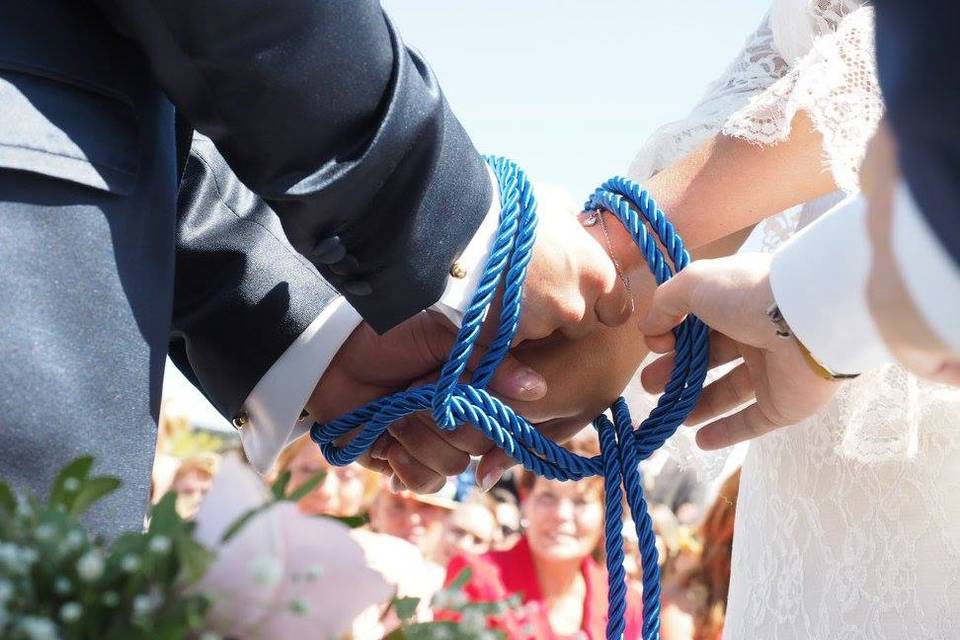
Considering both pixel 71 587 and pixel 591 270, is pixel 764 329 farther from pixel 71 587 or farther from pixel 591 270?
pixel 71 587

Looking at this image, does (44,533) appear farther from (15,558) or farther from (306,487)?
(306,487)

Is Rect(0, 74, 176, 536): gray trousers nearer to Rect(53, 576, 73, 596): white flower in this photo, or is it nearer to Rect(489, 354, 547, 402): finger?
Rect(53, 576, 73, 596): white flower

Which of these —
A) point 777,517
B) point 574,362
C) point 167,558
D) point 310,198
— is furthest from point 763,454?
point 167,558

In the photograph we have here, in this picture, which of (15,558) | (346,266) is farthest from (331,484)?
(15,558)

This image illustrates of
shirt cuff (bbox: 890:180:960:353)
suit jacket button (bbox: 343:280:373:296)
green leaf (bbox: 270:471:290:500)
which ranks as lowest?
suit jacket button (bbox: 343:280:373:296)

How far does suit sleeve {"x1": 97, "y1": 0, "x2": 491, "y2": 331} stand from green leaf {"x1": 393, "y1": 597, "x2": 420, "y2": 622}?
0.49 metres

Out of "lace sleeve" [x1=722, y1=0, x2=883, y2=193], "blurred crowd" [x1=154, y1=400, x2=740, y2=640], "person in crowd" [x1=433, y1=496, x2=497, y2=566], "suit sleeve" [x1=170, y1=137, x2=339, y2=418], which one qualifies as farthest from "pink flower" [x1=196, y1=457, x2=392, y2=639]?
"person in crowd" [x1=433, y1=496, x2=497, y2=566]

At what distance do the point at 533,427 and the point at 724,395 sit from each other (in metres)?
0.26

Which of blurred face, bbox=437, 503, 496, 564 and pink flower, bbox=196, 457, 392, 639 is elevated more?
pink flower, bbox=196, 457, 392, 639

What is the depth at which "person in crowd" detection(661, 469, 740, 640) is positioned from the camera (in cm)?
354

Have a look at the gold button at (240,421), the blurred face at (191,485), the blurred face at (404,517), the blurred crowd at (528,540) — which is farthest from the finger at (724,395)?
the blurred face at (404,517)

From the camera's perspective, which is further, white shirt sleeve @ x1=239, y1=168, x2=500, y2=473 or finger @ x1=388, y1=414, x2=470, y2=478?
finger @ x1=388, y1=414, x2=470, y2=478

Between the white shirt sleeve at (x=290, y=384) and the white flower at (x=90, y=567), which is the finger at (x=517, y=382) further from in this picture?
the white flower at (x=90, y=567)

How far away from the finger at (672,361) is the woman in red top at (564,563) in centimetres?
170
